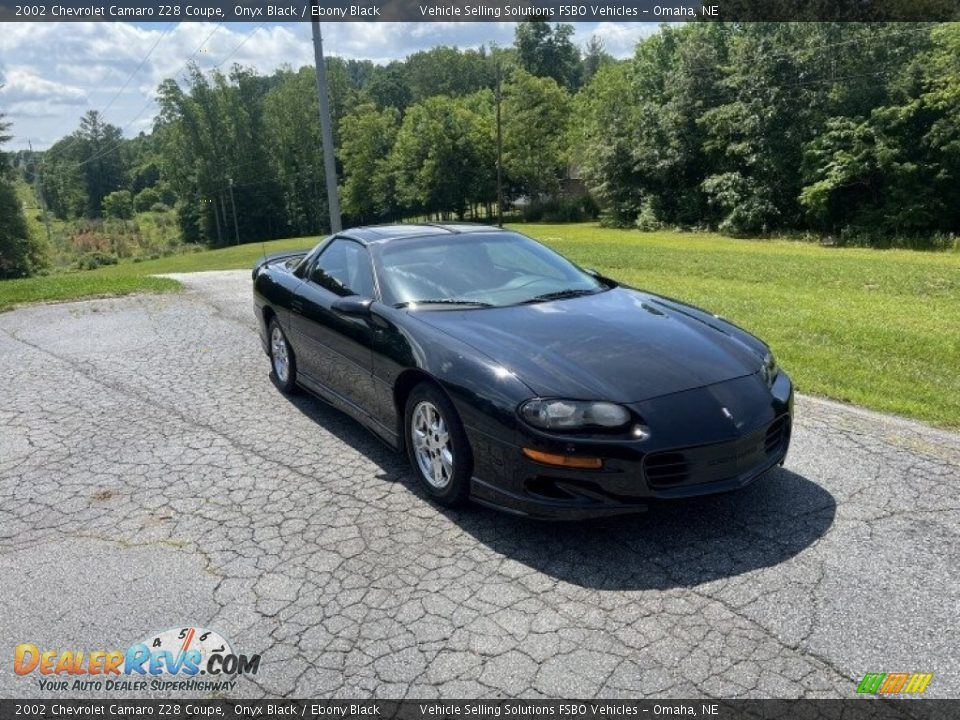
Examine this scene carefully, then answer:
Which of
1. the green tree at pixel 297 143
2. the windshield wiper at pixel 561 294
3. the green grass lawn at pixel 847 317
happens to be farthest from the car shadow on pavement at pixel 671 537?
the green tree at pixel 297 143

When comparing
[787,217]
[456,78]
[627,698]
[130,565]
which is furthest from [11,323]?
[456,78]

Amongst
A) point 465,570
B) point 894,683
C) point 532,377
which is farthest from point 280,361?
point 894,683

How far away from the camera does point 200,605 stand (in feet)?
9.77

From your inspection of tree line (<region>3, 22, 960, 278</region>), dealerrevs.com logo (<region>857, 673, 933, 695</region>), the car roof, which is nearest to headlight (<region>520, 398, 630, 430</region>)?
dealerrevs.com logo (<region>857, 673, 933, 695</region>)

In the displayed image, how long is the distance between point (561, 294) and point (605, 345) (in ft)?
3.05

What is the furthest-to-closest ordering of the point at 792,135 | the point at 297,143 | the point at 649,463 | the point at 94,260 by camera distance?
the point at 297,143
the point at 94,260
the point at 792,135
the point at 649,463

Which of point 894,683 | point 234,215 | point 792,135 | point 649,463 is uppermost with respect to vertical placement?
point 792,135

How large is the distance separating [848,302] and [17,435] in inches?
381

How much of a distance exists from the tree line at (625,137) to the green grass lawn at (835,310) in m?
24.1

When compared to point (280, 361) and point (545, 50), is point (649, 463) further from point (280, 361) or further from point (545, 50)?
point (545, 50)

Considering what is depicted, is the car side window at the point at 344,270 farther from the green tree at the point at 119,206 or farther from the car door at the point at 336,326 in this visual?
the green tree at the point at 119,206

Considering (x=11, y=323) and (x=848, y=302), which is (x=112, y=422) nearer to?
(x=11, y=323)

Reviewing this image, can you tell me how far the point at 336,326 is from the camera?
471 cm

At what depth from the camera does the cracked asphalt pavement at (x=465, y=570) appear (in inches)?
99.5
